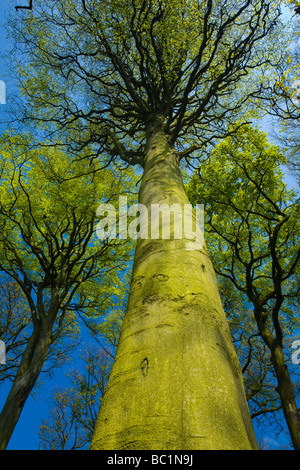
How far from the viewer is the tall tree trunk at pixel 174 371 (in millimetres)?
724

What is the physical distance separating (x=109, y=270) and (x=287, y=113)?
6.22 meters

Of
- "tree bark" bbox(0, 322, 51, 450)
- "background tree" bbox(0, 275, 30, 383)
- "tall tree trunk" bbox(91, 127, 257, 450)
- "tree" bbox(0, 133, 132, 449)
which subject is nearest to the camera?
"tall tree trunk" bbox(91, 127, 257, 450)

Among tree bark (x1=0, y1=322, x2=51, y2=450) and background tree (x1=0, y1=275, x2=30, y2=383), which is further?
background tree (x1=0, y1=275, x2=30, y2=383)

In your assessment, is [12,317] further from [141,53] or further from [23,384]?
[141,53]

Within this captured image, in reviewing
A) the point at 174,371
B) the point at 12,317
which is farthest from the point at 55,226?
the point at 174,371

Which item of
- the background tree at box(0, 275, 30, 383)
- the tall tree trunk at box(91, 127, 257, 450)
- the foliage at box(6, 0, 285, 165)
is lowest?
the tall tree trunk at box(91, 127, 257, 450)

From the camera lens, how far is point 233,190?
21.0ft

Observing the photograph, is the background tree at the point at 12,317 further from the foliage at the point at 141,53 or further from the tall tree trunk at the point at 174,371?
the tall tree trunk at the point at 174,371

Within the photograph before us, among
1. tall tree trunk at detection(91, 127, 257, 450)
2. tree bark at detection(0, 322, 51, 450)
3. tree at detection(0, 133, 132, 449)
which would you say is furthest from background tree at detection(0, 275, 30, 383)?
tall tree trunk at detection(91, 127, 257, 450)

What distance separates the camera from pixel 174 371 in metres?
0.88

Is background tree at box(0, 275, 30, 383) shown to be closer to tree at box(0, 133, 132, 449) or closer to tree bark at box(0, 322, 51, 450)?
tree at box(0, 133, 132, 449)

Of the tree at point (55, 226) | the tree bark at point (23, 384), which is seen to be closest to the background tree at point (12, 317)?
the tree at point (55, 226)

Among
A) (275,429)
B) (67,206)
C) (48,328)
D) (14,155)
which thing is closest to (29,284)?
(48,328)

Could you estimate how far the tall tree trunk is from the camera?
724mm
